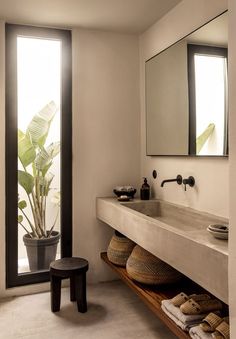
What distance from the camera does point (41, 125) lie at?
9.95 feet

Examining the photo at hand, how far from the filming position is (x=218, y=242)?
1628 mm

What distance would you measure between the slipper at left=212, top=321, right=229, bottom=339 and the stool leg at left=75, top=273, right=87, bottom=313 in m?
1.26

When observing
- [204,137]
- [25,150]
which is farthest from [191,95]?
[25,150]

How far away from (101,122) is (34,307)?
1793mm

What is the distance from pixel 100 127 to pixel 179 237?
1747 mm

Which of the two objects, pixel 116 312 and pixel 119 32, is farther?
pixel 119 32

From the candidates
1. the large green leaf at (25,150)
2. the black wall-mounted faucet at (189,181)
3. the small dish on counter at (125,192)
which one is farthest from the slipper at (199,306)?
the large green leaf at (25,150)

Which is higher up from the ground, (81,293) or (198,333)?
(198,333)

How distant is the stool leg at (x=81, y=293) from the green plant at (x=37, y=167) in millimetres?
688

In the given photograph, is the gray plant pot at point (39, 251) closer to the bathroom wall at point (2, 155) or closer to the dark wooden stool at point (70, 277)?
the bathroom wall at point (2, 155)

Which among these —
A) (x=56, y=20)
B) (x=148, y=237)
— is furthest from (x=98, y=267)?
(x=56, y=20)

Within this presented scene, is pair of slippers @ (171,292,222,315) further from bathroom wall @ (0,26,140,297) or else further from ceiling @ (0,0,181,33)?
ceiling @ (0,0,181,33)

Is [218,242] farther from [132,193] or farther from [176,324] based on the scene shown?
[132,193]

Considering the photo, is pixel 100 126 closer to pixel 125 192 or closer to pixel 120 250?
pixel 125 192
